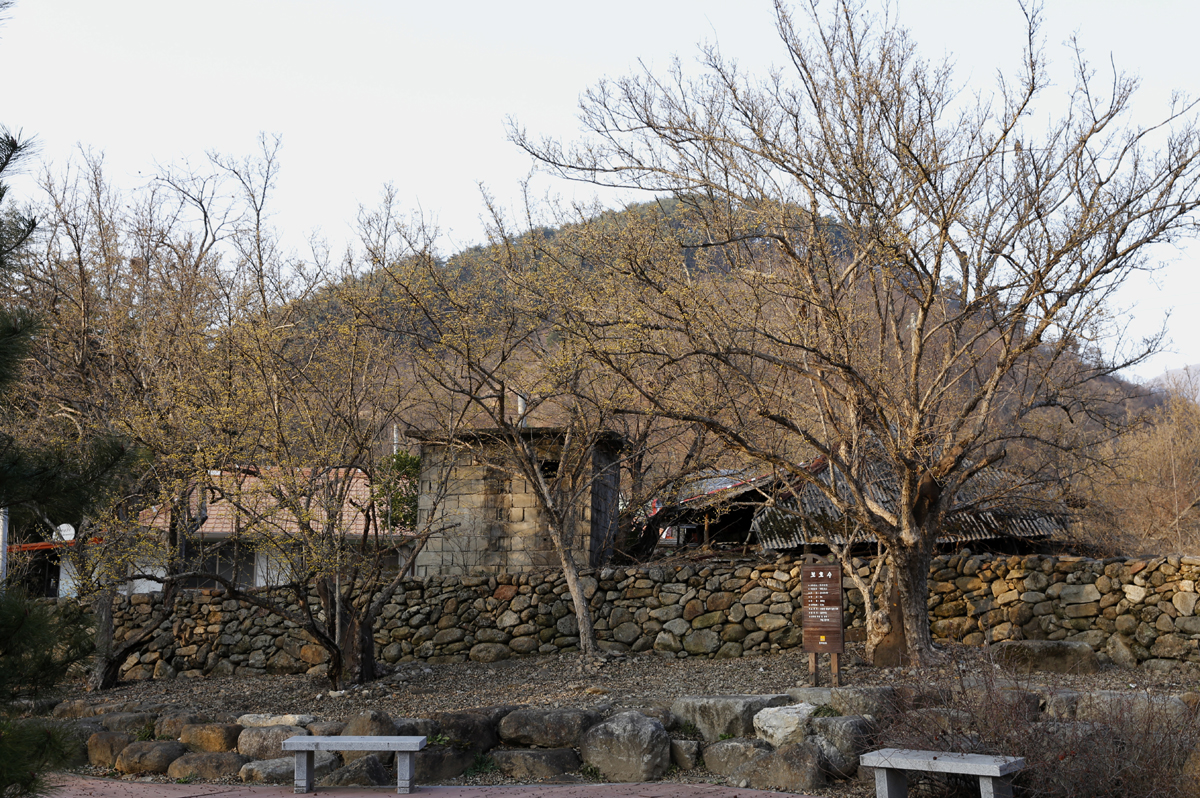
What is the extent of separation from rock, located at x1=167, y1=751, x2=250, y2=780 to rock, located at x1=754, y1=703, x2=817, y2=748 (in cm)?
475

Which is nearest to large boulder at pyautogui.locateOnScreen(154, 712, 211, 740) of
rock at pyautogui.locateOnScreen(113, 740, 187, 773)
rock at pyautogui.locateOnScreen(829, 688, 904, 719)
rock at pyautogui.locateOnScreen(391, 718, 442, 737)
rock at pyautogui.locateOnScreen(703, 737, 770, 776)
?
rock at pyautogui.locateOnScreen(113, 740, 187, 773)

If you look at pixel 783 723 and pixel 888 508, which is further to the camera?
pixel 888 508

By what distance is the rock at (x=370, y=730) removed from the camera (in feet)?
27.8

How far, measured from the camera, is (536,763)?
845cm

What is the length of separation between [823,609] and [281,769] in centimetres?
559

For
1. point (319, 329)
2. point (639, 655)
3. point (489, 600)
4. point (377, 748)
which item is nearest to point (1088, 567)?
point (639, 655)

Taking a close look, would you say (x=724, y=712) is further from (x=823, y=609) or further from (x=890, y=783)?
(x=890, y=783)

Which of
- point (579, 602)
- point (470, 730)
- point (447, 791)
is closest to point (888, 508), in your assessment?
point (579, 602)

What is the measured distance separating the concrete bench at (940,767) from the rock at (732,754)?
1379 mm

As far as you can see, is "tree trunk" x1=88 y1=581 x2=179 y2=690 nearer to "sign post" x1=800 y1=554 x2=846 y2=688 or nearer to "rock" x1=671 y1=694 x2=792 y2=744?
"rock" x1=671 y1=694 x2=792 y2=744

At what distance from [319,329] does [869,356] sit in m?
7.06

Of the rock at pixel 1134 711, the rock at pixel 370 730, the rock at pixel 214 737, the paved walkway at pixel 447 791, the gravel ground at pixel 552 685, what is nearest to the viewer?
the rock at pixel 1134 711

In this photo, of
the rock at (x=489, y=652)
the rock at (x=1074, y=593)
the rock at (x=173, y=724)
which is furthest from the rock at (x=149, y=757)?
the rock at (x=1074, y=593)

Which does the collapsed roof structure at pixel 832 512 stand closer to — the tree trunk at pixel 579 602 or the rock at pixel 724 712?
the tree trunk at pixel 579 602
